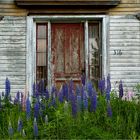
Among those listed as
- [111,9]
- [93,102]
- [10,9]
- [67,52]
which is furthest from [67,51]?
[93,102]

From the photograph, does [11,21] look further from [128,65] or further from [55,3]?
[128,65]

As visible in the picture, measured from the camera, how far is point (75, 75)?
12383mm

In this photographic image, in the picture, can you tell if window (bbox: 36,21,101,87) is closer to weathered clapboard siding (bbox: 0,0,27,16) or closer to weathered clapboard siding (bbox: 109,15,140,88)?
weathered clapboard siding (bbox: 109,15,140,88)

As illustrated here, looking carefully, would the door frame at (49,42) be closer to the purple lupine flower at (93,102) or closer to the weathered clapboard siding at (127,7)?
the weathered clapboard siding at (127,7)

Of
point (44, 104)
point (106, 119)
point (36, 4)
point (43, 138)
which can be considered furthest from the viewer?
point (36, 4)

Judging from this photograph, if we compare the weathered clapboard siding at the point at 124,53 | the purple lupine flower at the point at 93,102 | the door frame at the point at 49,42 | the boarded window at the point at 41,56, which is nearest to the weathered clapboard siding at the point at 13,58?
the door frame at the point at 49,42

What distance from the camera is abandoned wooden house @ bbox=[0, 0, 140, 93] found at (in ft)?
39.6

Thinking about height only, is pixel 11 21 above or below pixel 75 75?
above

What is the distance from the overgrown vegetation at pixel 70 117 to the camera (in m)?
6.19

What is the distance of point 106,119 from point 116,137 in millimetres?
377

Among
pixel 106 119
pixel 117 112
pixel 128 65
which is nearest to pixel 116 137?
pixel 106 119

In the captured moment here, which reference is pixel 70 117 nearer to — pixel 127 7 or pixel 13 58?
pixel 13 58

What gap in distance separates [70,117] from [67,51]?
244 inches

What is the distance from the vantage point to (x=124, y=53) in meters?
12.2
